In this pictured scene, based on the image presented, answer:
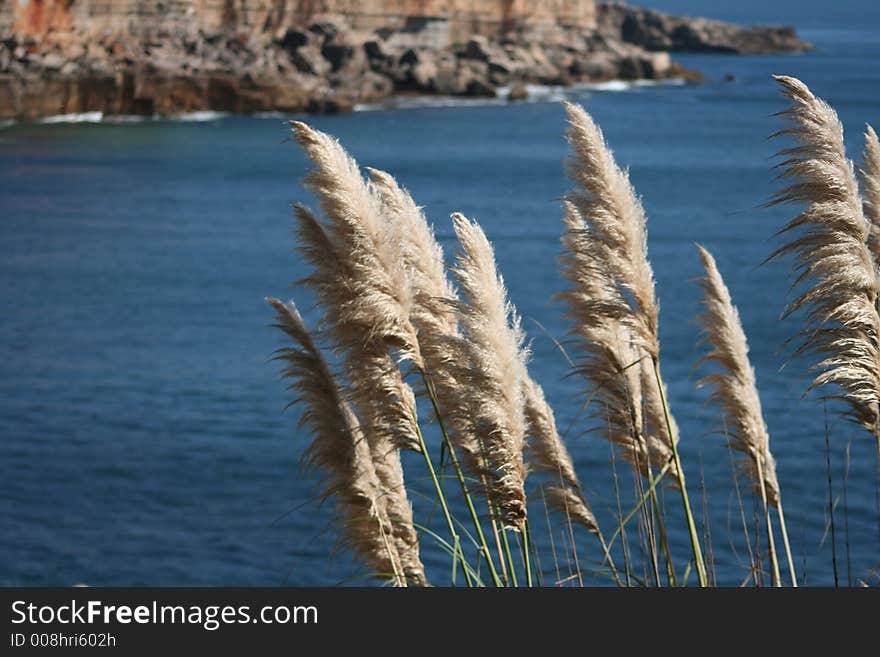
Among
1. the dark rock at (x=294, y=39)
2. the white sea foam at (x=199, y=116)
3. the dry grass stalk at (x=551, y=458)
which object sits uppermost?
the dry grass stalk at (x=551, y=458)

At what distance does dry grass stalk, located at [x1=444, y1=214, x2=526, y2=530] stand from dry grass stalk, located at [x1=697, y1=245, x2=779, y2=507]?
0.70 meters

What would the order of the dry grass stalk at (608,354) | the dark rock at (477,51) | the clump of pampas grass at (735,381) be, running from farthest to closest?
the dark rock at (477,51) → the clump of pampas grass at (735,381) → the dry grass stalk at (608,354)

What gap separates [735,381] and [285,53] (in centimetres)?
6217

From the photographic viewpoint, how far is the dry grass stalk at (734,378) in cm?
359

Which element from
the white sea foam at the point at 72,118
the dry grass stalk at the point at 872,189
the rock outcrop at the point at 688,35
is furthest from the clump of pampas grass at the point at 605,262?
the rock outcrop at the point at 688,35

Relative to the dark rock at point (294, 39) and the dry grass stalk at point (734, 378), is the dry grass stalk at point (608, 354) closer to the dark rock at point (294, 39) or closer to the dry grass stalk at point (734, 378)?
the dry grass stalk at point (734, 378)

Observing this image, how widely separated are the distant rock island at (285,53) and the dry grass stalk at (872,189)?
4970cm

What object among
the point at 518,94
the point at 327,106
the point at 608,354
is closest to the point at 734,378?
the point at 608,354

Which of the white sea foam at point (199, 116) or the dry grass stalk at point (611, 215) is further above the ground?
the dry grass stalk at point (611, 215)

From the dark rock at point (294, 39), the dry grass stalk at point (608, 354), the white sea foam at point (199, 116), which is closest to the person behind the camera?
the dry grass stalk at point (608, 354)

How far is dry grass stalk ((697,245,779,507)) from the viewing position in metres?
3.59

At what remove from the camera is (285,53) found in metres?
64.1

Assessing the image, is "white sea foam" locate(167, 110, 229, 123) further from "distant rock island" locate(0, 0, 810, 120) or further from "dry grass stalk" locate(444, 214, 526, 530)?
"dry grass stalk" locate(444, 214, 526, 530)

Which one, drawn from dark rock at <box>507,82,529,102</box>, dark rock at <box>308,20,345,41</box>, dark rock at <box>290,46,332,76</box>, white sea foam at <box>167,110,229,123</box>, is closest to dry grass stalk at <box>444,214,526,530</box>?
white sea foam at <box>167,110,229,123</box>
